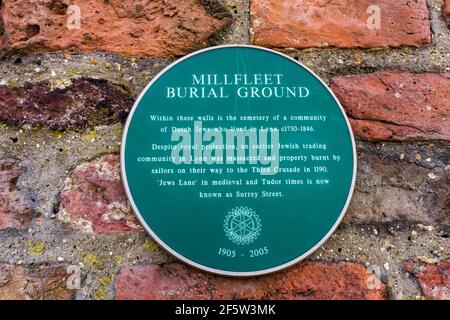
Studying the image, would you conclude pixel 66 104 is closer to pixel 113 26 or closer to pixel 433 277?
pixel 113 26

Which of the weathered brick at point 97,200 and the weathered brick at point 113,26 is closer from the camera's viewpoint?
the weathered brick at point 97,200

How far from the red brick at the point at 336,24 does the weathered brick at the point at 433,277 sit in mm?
532

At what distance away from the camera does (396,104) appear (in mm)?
1220

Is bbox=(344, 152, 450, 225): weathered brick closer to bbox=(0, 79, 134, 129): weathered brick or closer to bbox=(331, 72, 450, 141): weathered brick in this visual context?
bbox=(331, 72, 450, 141): weathered brick

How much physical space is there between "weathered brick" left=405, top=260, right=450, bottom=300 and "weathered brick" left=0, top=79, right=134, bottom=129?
72cm

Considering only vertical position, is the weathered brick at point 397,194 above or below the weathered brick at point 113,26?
below

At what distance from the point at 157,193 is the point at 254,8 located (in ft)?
1.77

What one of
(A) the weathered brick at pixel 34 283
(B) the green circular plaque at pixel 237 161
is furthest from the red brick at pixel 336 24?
(A) the weathered brick at pixel 34 283

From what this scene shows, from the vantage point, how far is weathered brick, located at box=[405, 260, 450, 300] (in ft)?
3.55

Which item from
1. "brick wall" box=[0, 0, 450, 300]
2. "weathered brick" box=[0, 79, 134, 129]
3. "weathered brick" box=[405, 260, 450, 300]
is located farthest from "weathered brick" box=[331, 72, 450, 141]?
"weathered brick" box=[0, 79, 134, 129]

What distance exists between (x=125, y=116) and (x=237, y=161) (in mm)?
283

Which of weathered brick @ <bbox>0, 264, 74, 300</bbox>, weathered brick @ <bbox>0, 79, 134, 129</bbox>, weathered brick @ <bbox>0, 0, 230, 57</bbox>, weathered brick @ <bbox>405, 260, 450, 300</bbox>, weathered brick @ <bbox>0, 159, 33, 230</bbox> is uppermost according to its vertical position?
weathered brick @ <bbox>0, 0, 230, 57</bbox>

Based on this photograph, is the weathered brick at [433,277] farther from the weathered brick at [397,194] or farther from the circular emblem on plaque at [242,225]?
the circular emblem on plaque at [242,225]

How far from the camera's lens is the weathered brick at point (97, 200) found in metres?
1.11
